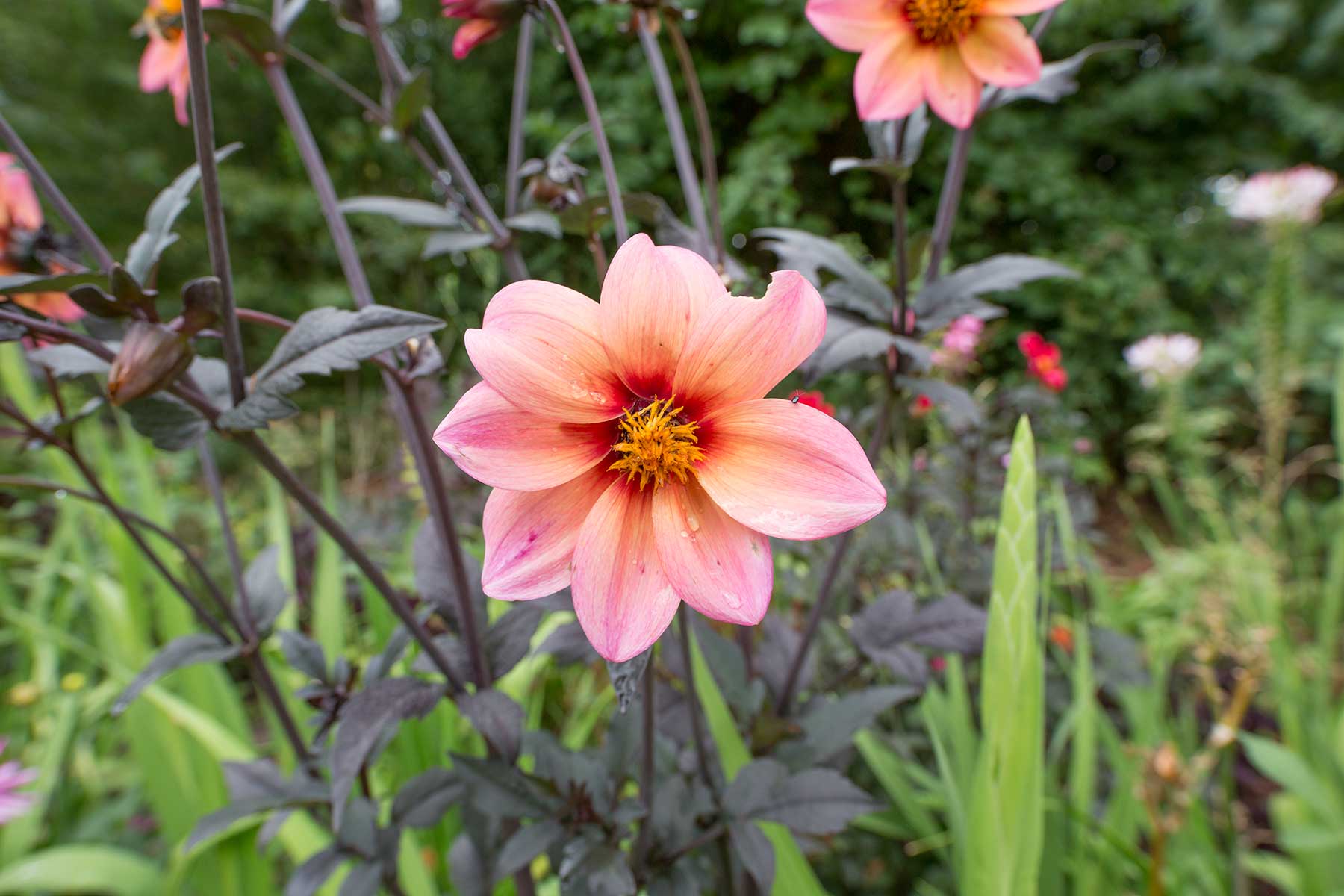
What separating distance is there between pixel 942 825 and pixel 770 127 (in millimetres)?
3036

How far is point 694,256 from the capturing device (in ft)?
1.45

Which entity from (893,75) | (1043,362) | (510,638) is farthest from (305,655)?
(1043,362)

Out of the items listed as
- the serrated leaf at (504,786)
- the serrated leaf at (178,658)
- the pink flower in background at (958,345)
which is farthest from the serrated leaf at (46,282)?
the pink flower in background at (958,345)

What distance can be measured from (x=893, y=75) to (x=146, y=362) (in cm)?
63

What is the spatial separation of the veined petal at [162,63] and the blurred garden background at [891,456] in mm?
164

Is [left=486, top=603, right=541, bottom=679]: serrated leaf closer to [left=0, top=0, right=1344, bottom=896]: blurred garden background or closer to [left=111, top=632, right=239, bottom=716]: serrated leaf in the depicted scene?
[left=0, top=0, right=1344, bottom=896]: blurred garden background

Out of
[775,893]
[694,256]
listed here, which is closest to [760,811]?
[775,893]

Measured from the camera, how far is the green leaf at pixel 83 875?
0.94m

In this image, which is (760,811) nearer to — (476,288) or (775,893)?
(775,893)

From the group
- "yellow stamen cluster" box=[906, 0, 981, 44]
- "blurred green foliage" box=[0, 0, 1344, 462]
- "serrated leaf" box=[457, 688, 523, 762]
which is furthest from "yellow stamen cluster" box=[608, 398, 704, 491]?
"blurred green foliage" box=[0, 0, 1344, 462]

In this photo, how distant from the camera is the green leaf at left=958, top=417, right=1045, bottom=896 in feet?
1.73

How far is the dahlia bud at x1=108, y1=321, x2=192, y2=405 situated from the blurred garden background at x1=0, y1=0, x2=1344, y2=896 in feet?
1.01

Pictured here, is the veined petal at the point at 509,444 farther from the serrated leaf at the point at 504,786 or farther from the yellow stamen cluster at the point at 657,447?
the serrated leaf at the point at 504,786

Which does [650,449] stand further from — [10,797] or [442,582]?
[10,797]
